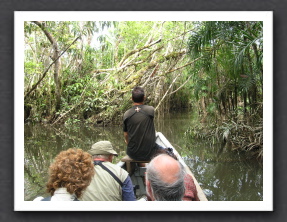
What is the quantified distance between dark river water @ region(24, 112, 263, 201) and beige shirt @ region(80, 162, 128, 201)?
8.51ft

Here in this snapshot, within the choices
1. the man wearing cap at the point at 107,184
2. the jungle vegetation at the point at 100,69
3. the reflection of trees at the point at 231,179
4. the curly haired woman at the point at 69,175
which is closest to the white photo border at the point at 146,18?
the man wearing cap at the point at 107,184

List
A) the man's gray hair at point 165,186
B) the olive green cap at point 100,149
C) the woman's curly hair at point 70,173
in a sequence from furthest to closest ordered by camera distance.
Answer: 1. the olive green cap at point 100,149
2. the woman's curly hair at point 70,173
3. the man's gray hair at point 165,186

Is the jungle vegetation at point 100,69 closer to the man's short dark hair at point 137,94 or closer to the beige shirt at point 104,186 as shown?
the man's short dark hair at point 137,94

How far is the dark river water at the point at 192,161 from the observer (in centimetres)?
447

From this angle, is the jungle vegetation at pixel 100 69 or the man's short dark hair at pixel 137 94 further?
the jungle vegetation at pixel 100 69

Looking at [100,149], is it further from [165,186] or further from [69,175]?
[165,186]

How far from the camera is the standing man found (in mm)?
3215

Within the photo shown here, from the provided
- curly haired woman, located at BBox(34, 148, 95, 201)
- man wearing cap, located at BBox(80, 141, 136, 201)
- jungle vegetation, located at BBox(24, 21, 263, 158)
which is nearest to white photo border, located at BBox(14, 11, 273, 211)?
man wearing cap, located at BBox(80, 141, 136, 201)

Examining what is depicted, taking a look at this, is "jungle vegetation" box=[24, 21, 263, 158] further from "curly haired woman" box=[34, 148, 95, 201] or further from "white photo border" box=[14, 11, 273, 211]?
"curly haired woman" box=[34, 148, 95, 201]

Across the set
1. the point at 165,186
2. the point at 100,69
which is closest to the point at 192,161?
the point at 165,186

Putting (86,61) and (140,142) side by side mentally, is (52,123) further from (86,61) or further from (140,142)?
(140,142)

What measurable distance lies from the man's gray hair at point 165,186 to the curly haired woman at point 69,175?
429 millimetres

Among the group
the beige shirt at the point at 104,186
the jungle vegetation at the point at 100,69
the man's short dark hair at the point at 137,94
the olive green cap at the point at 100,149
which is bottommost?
the beige shirt at the point at 104,186

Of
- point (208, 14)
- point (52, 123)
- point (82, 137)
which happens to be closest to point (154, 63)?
point (82, 137)
